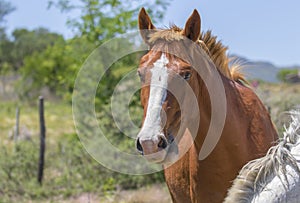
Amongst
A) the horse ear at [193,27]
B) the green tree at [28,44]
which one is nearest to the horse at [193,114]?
the horse ear at [193,27]

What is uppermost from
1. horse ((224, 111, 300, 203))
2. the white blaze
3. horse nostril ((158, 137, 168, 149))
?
the white blaze

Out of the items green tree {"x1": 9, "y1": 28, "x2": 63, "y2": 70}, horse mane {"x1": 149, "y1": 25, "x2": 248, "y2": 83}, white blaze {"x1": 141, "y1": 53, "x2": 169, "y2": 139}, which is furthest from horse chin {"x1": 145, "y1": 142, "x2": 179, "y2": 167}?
green tree {"x1": 9, "y1": 28, "x2": 63, "y2": 70}

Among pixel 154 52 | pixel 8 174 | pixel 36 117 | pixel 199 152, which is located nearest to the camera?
pixel 154 52

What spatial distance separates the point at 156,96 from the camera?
10.4 ft

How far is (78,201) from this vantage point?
7.65 metres

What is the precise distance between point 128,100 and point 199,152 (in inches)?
210

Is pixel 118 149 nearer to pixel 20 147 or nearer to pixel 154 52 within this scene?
pixel 20 147

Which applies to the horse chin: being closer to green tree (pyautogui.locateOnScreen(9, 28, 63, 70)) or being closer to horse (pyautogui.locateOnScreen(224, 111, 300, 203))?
horse (pyautogui.locateOnScreen(224, 111, 300, 203))

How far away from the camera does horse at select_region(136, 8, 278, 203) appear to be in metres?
3.19

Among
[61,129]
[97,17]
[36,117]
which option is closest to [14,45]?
[36,117]

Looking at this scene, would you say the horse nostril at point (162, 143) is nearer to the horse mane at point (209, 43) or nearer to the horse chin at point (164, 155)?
the horse chin at point (164, 155)

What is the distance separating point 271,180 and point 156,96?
1.13m

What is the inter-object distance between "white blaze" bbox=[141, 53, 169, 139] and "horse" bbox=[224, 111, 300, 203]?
2.76 feet

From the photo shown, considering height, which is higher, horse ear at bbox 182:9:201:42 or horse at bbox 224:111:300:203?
horse ear at bbox 182:9:201:42
